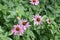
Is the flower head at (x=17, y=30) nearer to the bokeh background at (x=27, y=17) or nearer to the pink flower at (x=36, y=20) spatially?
the bokeh background at (x=27, y=17)

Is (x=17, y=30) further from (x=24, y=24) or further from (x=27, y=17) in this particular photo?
(x=27, y=17)

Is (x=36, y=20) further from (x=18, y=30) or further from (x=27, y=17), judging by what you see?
(x=18, y=30)

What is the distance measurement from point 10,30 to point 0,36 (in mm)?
164

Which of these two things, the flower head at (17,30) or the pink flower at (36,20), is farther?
the pink flower at (36,20)

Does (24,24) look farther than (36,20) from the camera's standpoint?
No

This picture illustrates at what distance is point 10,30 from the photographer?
209 centimetres

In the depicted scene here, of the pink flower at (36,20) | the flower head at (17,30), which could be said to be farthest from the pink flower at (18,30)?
the pink flower at (36,20)

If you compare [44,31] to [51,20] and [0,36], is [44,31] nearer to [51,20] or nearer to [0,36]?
[51,20]

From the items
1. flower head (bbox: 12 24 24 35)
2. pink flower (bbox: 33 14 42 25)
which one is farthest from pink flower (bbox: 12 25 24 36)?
pink flower (bbox: 33 14 42 25)

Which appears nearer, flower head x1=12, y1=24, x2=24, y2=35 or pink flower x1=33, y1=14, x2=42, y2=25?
flower head x1=12, y1=24, x2=24, y2=35

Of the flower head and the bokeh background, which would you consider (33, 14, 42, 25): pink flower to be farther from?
the flower head

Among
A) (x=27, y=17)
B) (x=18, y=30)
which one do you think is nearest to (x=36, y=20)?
(x=27, y=17)

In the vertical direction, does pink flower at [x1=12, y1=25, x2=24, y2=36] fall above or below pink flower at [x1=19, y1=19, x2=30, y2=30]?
below

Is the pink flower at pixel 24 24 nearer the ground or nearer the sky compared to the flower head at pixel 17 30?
nearer the sky
